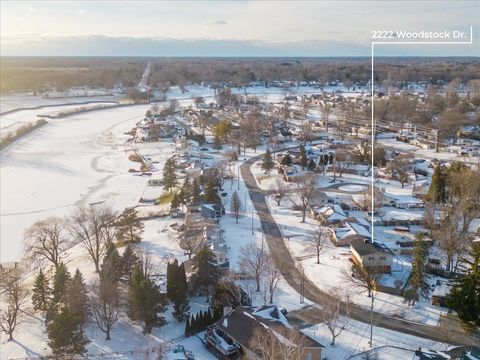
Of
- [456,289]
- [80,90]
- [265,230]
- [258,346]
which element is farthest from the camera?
[80,90]

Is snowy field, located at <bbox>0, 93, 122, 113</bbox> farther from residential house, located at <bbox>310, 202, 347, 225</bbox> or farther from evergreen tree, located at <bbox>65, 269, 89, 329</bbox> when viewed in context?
evergreen tree, located at <bbox>65, 269, 89, 329</bbox>

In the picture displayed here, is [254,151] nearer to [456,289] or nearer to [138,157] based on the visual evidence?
[138,157]

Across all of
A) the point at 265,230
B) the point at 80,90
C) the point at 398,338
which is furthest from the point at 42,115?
the point at 398,338

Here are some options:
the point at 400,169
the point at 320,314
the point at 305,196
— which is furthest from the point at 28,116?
the point at 320,314

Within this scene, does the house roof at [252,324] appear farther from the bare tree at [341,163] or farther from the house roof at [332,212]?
the bare tree at [341,163]

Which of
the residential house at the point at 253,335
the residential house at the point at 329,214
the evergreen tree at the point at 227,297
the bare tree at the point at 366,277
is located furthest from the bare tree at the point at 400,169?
the residential house at the point at 253,335

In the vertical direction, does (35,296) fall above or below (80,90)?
below

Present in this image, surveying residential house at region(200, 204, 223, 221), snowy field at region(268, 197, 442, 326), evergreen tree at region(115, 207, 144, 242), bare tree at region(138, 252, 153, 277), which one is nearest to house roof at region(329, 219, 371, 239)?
snowy field at region(268, 197, 442, 326)
